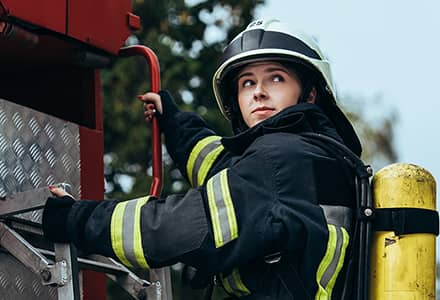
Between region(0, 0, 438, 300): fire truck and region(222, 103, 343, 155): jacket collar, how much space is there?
1.00ft

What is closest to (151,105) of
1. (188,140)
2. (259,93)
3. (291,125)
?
(188,140)

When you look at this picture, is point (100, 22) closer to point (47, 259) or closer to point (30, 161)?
point (30, 161)

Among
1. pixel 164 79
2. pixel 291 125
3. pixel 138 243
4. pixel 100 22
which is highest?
pixel 164 79

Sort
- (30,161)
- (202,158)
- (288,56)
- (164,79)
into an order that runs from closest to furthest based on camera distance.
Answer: (30,161)
(288,56)
(202,158)
(164,79)

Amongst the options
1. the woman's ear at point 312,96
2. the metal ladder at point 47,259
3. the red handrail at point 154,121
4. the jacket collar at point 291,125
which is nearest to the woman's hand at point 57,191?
the metal ladder at point 47,259

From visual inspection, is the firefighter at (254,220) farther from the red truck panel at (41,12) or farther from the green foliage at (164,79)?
the green foliage at (164,79)

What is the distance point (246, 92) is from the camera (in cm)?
532

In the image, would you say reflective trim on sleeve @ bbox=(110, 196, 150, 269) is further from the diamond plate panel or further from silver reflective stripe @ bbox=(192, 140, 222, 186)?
silver reflective stripe @ bbox=(192, 140, 222, 186)

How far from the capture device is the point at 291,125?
4984mm

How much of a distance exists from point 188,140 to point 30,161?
2.92 ft

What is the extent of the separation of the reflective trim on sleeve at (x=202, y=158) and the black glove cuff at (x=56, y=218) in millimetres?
910

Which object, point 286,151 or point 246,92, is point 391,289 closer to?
point 286,151

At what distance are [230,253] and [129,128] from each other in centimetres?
1188

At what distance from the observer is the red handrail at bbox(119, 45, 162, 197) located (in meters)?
5.30
